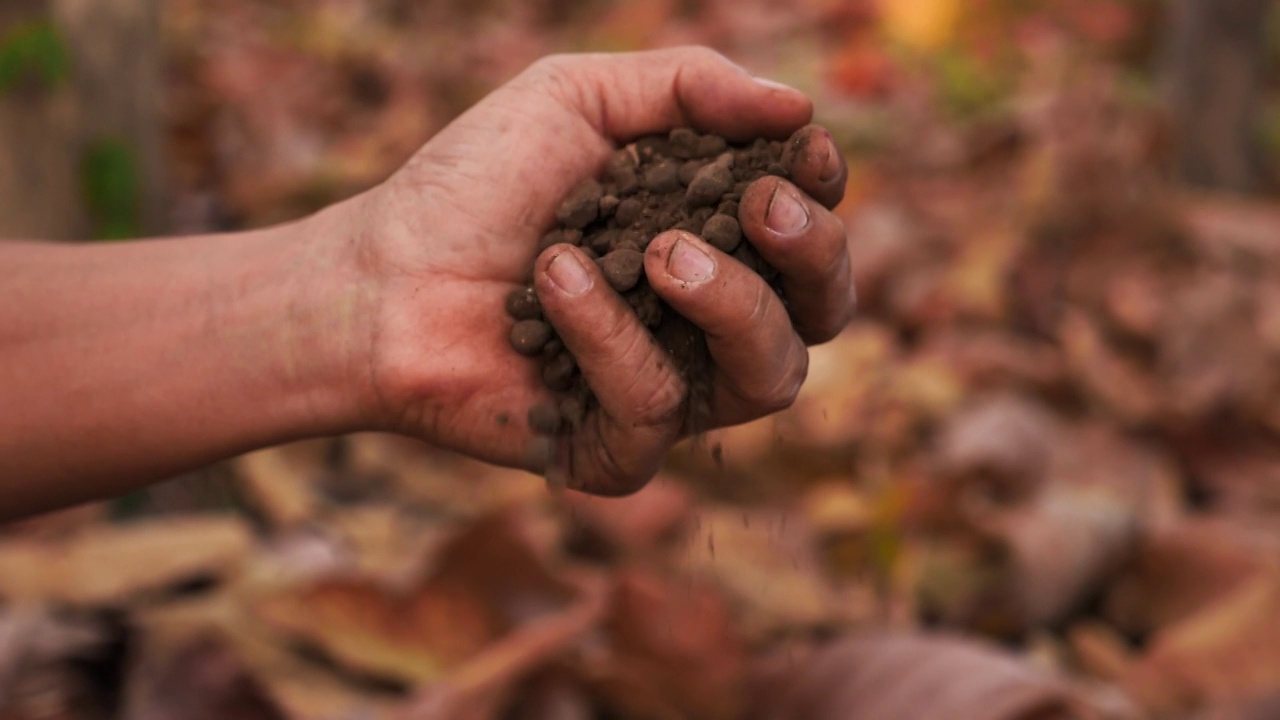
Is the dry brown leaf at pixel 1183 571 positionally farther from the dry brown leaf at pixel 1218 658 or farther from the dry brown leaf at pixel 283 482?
the dry brown leaf at pixel 283 482

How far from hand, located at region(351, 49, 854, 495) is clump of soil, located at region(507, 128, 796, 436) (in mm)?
25

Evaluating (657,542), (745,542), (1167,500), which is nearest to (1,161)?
(657,542)

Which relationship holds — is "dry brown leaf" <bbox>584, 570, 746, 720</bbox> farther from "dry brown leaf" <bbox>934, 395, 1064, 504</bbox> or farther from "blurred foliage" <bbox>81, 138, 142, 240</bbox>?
"blurred foliage" <bbox>81, 138, 142, 240</bbox>

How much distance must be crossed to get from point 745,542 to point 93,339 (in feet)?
4.47

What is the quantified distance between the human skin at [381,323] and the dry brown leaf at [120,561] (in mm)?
914

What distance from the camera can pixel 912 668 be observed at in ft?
5.87

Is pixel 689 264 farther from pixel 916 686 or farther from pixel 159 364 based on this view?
pixel 916 686

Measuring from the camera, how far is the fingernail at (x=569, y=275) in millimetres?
1126

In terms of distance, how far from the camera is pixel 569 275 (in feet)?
3.72

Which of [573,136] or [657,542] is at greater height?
[573,136]

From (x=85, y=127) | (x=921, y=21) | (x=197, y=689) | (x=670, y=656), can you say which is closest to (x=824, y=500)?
(x=670, y=656)

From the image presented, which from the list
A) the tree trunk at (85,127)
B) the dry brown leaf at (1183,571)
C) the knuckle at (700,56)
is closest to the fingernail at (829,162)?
the knuckle at (700,56)

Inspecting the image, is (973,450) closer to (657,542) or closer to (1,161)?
(657,542)

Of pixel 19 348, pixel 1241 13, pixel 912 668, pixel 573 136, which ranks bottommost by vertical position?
pixel 912 668
